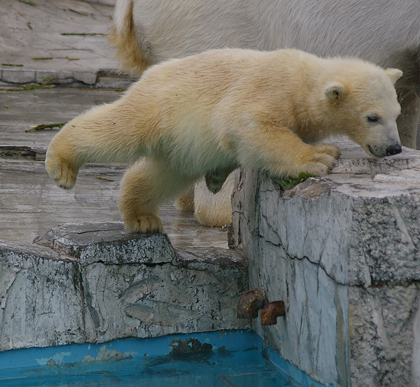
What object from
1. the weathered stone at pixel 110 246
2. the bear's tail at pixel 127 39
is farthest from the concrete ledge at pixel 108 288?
the bear's tail at pixel 127 39

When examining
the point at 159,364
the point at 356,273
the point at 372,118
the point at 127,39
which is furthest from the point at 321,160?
the point at 127,39

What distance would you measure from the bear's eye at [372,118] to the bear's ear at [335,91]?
113 millimetres

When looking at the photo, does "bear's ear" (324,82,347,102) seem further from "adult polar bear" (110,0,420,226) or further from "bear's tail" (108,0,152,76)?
"bear's tail" (108,0,152,76)

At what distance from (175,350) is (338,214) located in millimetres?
1096

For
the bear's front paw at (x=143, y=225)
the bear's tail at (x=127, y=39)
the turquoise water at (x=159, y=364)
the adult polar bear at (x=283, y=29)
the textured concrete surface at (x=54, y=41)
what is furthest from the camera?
the textured concrete surface at (x=54, y=41)

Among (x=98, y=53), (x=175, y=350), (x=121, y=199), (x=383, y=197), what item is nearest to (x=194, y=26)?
(x=121, y=199)

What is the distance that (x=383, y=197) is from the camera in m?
2.03

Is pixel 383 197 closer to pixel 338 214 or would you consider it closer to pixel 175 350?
pixel 338 214

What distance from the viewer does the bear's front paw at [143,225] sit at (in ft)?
9.62

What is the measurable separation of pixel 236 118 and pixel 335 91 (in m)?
0.34

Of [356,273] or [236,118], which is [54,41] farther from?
[356,273]

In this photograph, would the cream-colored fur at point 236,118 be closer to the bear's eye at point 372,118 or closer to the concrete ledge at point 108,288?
the bear's eye at point 372,118

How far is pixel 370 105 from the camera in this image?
2322 millimetres

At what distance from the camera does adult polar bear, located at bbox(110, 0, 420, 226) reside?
3693mm
